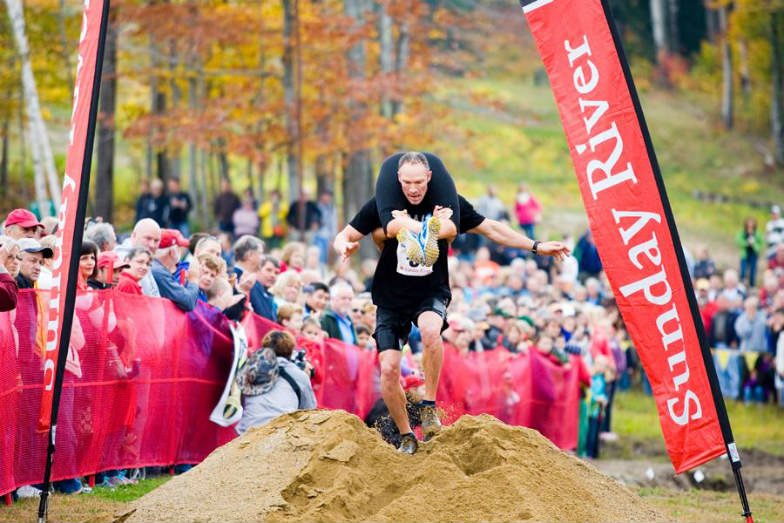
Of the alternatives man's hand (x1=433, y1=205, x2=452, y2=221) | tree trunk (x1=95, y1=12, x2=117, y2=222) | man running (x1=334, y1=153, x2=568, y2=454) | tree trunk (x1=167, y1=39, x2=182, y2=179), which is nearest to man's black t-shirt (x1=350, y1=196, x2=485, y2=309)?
man running (x1=334, y1=153, x2=568, y2=454)

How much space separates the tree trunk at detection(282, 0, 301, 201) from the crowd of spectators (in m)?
0.81

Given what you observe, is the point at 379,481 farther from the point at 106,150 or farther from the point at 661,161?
the point at 661,161

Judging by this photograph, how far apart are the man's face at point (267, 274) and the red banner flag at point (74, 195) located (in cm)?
420

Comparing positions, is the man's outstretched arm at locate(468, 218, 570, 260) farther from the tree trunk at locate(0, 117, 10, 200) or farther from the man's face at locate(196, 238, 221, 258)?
the tree trunk at locate(0, 117, 10, 200)

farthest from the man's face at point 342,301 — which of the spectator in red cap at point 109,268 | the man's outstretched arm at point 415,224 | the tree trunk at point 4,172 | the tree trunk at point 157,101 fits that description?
the tree trunk at point 4,172

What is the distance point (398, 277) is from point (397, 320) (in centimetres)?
36

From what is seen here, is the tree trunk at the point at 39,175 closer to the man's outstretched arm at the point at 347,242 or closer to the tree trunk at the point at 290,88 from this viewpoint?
the tree trunk at the point at 290,88

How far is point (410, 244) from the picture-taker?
9.23 m

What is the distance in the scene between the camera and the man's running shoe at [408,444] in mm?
9312

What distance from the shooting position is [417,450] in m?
9.33

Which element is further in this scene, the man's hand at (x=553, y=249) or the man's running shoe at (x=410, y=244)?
the man's hand at (x=553, y=249)

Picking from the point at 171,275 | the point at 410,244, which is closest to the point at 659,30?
the point at 171,275

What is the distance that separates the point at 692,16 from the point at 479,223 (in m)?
53.1

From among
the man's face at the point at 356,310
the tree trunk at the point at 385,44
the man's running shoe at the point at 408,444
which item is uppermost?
the tree trunk at the point at 385,44
